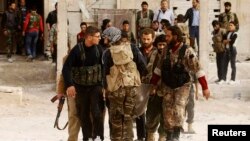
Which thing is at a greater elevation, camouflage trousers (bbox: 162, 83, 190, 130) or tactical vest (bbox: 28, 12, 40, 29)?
tactical vest (bbox: 28, 12, 40, 29)

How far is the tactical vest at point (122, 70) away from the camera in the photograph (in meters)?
8.33

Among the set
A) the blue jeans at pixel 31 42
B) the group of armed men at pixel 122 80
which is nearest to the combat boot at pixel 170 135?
the group of armed men at pixel 122 80

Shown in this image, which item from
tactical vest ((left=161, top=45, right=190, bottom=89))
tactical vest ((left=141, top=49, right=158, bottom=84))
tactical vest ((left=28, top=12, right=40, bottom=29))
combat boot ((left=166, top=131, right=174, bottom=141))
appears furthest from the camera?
tactical vest ((left=28, top=12, right=40, bottom=29))

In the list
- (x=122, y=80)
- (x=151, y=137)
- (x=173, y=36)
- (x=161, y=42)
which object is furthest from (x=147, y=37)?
(x=151, y=137)

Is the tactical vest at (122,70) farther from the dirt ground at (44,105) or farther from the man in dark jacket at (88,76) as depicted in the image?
the dirt ground at (44,105)

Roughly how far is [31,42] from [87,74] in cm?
965

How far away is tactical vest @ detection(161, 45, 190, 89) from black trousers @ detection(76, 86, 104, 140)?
0.82 meters

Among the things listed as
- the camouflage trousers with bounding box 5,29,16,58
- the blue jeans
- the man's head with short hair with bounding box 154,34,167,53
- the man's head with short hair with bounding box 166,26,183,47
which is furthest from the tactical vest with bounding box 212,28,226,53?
the man's head with short hair with bounding box 166,26,183,47

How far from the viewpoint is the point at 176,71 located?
8445mm

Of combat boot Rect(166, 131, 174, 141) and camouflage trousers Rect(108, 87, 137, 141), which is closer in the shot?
camouflage trousers Rect(108, 87, 137, 141)

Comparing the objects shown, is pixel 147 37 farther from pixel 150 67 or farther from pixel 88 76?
pixel 88 76

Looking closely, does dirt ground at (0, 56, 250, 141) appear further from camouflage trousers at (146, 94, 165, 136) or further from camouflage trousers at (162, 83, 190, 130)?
camouflage trousers at (162, 83, 190, 130)

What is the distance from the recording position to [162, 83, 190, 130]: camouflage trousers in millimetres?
8492

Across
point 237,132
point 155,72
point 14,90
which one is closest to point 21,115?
point 14,90
